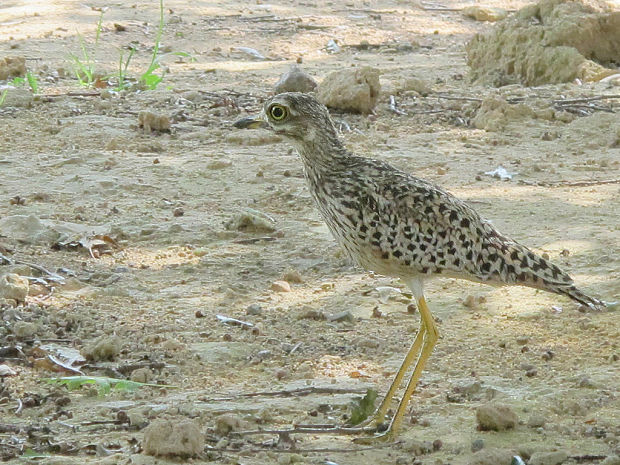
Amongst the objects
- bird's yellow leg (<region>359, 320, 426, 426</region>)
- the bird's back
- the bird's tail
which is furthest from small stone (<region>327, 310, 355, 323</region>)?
the bird's tail

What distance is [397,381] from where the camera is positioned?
4.56 meters

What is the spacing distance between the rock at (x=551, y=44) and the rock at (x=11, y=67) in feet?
13.2

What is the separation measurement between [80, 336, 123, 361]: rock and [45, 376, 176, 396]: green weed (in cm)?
25

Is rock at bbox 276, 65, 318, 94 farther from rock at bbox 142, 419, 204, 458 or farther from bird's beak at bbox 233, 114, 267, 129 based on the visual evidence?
rock at bbox 142, 419, 204, 458

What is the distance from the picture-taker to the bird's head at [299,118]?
15.9 ft

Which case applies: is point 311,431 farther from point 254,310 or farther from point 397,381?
point 254,310

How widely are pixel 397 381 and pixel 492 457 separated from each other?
0.76m

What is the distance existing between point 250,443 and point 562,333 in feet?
6.11

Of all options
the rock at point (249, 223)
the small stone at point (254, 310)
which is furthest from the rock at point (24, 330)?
the rock at point (249, 223)

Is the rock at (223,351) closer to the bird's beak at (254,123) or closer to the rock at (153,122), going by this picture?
the bird's beak at (254,123)

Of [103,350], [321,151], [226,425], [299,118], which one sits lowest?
[103,350]

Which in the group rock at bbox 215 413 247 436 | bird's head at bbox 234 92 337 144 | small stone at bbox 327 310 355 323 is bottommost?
small stone at bbox 327 310 355 323

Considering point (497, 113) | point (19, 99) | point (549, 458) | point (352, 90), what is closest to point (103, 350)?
point (549, 458)

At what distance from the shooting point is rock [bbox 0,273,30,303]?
541 cm
